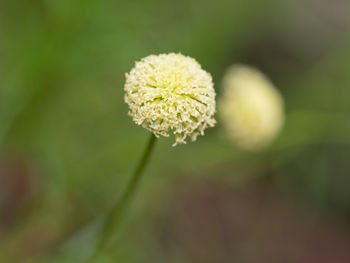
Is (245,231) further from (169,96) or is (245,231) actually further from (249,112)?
(169,96)

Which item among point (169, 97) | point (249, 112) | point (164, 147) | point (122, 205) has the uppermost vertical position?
point (249, 112)

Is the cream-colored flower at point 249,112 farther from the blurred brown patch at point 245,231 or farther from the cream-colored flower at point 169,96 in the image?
the cream-colored flower at point 169,96

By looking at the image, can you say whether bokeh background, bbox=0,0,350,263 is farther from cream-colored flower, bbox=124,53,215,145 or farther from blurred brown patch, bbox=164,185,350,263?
cream-colored flower, bbox=124,53,215,145

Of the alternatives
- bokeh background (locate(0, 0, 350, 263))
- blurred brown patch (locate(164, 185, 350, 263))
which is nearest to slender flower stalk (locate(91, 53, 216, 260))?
bokeh background (locate(0, 0, 350, 263))

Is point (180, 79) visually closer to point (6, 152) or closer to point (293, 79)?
point (6, 152)

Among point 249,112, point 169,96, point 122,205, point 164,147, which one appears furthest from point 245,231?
point 169,96

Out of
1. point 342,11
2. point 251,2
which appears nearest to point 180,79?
point 251,2

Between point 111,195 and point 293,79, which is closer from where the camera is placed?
point 111,195
